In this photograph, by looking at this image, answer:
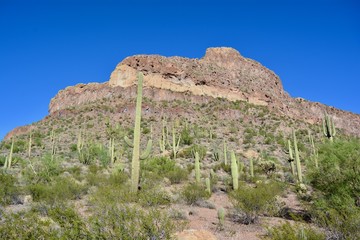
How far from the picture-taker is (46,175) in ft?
52.2

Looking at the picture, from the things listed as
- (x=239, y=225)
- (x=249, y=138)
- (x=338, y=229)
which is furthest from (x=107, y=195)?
(x=249, y=138)

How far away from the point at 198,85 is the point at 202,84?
89 cm

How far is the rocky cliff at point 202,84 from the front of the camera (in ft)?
194

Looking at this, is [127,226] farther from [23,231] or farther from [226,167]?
[226,167]

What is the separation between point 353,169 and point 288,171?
45.8ft

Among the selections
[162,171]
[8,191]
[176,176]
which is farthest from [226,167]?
[8,191]

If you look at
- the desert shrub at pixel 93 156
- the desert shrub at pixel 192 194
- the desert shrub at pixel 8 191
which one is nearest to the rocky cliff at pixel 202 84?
the desert shrub at pixel 93 156

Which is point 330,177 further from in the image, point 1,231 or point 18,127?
point 18,127

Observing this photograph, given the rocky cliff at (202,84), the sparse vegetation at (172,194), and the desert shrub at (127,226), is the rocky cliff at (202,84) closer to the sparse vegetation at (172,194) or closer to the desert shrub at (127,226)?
the sparse vegetation at (172,194)

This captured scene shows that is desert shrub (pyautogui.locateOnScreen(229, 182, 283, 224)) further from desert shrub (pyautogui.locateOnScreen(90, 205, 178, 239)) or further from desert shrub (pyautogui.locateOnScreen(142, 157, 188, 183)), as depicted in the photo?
desert shrub (pyautogui.locateOnScreen(142, 157, 188, 183))

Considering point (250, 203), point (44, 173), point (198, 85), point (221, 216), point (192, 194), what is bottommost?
point (221, 216)

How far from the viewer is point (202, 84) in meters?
61.5

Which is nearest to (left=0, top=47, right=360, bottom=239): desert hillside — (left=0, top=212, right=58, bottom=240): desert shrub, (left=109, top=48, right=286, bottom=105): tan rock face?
(left=0, top=212, right=58, bottom=240): desert shrub

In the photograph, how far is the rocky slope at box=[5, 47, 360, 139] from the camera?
58822 mm
